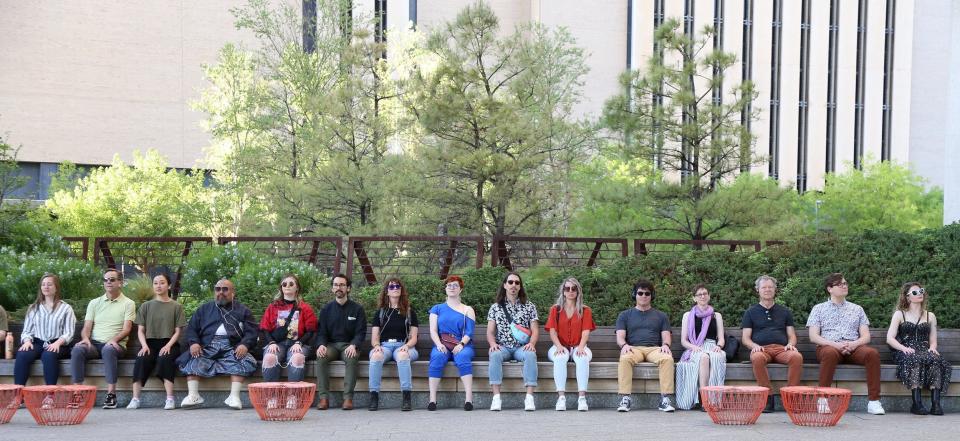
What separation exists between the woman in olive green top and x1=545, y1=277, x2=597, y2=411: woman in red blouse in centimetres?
370

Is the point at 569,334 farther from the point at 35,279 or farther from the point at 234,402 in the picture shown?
the point at 35,279

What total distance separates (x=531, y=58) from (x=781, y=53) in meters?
36.7

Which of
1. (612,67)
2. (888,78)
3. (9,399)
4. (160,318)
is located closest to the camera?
(9,399)

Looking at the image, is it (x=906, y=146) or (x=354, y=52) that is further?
(x=906, y=146)

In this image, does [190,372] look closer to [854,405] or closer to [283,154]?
[854,405]

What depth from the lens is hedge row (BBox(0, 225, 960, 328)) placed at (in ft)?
40.8

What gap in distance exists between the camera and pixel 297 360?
10531 mm

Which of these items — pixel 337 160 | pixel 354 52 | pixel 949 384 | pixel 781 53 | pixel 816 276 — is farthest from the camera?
pixel 781 53

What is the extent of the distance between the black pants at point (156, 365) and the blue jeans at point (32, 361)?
32.2 inches

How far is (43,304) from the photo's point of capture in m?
11.0

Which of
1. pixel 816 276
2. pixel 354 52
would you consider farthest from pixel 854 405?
pixel 354 52

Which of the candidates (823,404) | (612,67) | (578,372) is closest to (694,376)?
(578,372)

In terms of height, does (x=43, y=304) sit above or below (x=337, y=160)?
below

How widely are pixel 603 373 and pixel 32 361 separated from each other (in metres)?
5.65
